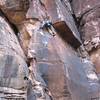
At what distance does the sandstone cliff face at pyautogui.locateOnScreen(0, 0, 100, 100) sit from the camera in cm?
584

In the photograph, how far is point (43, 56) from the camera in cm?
704

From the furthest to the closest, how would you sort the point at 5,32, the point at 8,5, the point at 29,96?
the point at 8,5
the point at 5,32
the point at 29,96

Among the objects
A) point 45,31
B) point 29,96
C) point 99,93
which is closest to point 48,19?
point 45,31

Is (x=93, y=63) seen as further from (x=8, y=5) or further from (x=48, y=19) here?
(x=8, y=5)

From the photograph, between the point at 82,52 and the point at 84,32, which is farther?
the point at 84,32

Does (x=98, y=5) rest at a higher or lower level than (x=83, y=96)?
higher

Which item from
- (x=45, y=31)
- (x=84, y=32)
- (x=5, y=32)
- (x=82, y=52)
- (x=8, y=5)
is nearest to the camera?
(x=5, y=32)

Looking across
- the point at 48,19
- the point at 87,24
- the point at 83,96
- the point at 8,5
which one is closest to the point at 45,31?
the point at 48,19

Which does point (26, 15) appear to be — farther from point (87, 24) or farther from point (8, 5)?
point (87, 24)

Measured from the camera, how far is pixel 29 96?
19.2 ft

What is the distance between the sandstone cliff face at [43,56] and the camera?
5844 mm

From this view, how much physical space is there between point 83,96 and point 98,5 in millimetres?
3604

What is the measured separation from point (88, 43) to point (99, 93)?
6.24ft

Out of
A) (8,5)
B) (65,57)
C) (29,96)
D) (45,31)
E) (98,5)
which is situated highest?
(98,5)
